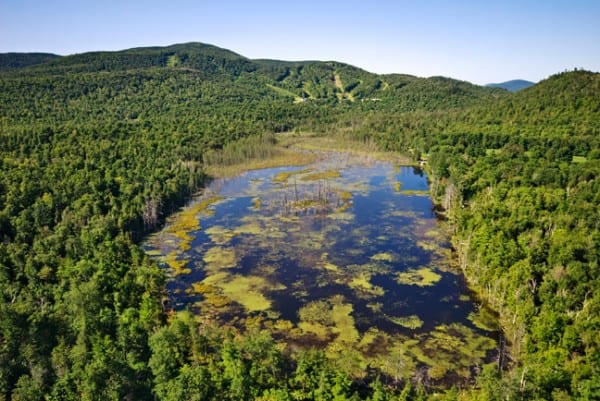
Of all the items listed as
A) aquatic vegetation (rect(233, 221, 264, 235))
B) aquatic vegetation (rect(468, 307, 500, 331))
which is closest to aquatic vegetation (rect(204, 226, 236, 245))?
aquatic vegetation (rect(233, 221, 264, 235))

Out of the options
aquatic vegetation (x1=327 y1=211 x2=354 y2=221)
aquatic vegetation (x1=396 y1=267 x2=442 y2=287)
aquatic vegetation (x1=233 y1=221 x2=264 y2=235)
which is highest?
aquatic vegetation (x1=327 y1=211 x2=354 y2=221)

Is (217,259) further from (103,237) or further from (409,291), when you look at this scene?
(409,291)

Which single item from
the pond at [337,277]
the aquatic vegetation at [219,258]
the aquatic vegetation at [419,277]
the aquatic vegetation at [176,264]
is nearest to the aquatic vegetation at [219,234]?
the pond at [337,277]

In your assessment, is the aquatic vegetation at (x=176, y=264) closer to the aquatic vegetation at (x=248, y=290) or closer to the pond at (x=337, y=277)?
the pond at (x=337, y=277)

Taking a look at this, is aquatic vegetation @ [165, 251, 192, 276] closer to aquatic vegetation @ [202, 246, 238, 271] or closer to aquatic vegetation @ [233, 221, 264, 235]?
aquatic vegetation @ [202, 246, 238, 271]

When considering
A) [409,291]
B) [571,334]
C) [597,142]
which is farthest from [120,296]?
[597,142]

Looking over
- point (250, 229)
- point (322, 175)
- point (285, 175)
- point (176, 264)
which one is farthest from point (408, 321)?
point (285, 175)

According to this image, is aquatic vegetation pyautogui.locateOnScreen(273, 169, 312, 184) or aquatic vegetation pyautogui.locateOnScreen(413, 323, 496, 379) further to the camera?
aquatic vegetation pyautogui.locateOnScreen(273, 169, 312, 184)
